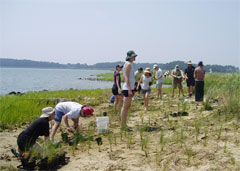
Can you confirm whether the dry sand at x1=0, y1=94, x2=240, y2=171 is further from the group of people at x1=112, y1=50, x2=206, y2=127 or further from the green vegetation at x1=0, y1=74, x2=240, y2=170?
the group of people at x1=112, y1=50, x2=206, y2=127

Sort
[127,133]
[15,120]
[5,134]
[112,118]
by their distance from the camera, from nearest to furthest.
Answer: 1. [127,133]
2. [5,134]
3. [15,120]
4. [112,118]

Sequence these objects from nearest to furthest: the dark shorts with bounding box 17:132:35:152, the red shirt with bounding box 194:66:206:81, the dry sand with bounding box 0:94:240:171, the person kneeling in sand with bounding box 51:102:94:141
→ the dry sand with bounding box 0:94:240:171 → the dark shorts with bounding box 17:132:35:152 → the person kneeling in sand with bounding box 51:102:94:141 → the red shirt with bounding box 194:66:206:81

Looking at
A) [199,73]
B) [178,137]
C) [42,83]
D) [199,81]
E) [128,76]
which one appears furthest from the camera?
[42,83]

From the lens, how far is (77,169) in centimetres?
388

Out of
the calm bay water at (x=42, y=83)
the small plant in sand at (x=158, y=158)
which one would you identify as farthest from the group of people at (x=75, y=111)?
the calm bay water at (x=42, y=83)

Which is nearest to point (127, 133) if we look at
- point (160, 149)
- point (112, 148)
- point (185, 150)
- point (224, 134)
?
point (112, 148)

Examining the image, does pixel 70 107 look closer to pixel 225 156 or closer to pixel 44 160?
pixel 44 160

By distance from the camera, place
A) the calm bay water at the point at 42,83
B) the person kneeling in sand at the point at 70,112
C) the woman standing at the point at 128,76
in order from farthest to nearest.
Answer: the calm bay water at the point at 42,83, the woman standing at the point at 128,76, the person kneeling in sand at the point at 70,112

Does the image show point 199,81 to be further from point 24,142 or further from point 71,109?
point 24,142

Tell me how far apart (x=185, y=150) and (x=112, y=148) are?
54.1 inches

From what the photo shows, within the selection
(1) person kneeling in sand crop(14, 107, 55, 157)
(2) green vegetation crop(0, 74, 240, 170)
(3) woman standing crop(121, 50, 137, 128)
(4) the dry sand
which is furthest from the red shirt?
(1) person kneeling in sand crop(14, 107, 55, 157)

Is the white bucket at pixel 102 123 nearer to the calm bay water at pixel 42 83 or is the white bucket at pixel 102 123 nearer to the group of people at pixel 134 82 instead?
the group of people at pixel 134 82

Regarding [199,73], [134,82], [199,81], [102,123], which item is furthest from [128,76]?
[199,81]

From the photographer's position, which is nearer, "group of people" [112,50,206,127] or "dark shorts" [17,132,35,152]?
"dark shorts" [17,132,35,152]
